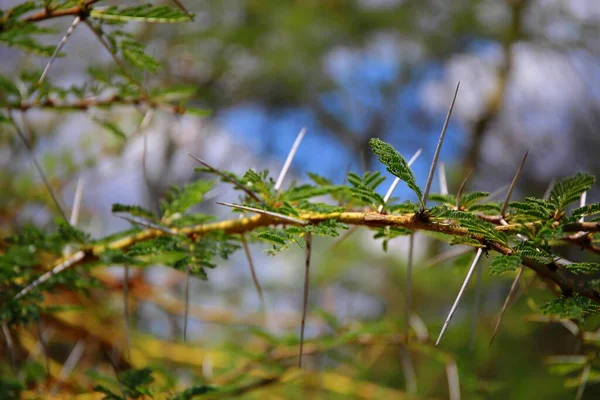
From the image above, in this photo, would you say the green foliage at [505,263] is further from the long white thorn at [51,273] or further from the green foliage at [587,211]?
the long white thorn at [51,273]

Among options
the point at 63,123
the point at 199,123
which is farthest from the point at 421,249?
the point at 63,123

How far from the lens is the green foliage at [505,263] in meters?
0.21

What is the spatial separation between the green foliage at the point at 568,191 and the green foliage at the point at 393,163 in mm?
62

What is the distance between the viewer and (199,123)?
6.01ft

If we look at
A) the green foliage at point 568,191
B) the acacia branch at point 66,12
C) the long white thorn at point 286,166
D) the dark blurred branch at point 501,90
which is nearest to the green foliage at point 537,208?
the green foliage at point 568,191

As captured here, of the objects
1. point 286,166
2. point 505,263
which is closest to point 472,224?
point 505,263

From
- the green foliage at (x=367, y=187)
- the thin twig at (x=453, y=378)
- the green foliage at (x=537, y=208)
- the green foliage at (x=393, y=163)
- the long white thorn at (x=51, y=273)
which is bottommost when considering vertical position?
the thin twig at (x=453, y=378)

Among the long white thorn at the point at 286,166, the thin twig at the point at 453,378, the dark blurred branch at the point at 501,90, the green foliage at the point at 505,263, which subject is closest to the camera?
the green foliage at the point at 505,263

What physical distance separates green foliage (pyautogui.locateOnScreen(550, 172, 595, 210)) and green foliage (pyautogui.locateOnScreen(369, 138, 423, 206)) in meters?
0.06

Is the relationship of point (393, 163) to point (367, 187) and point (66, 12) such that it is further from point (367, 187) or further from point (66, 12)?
point (66, 12)

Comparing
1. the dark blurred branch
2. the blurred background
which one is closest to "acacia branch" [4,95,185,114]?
the blurred background

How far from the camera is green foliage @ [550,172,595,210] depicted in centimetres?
23

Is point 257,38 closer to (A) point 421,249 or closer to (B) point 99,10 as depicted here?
(A) point 421,249

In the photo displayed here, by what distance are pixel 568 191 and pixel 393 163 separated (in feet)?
0.26
